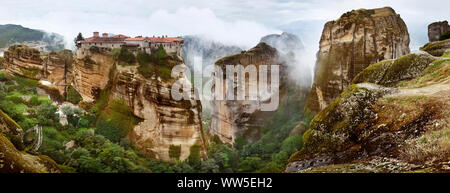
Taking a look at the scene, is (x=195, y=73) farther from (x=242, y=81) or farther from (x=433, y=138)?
(x=433, y=138)

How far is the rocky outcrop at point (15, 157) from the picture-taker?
29.0ft

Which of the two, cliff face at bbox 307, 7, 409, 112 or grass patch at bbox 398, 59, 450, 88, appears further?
cliff face at bbox 307, 7, 409, 112

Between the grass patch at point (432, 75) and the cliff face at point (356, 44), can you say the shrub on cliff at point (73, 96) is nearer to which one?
the cliff face at point (356, 44)

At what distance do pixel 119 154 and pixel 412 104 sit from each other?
13.9 metres

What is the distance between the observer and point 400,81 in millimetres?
9984

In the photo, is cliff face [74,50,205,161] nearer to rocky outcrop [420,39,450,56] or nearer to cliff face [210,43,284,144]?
cliff face [210,43,284,144]

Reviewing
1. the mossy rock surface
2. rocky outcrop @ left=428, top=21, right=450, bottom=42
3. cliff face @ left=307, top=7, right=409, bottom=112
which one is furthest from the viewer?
rocky outcrop @ left=428, top=21, right=450, bottom=42

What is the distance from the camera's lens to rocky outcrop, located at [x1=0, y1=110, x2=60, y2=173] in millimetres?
8836

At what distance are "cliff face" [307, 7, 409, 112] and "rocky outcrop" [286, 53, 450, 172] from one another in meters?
9.93

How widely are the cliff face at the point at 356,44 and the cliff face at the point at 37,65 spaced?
1841 cm

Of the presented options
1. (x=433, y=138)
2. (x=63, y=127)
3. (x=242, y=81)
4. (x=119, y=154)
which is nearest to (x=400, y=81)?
(x=433, y=138)

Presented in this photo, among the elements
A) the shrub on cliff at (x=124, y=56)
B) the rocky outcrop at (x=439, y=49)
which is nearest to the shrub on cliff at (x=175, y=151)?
the shrub on cliff at (x=124, y=56)
